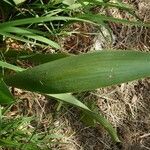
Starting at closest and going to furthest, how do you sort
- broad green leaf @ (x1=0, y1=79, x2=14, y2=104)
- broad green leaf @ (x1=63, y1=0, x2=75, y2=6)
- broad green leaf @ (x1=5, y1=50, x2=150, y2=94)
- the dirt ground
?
broad green leaf @ (x1=5, y1=50, x2=150, y2=94)
broad green leaf @ (x1=0, y1=79, x2=14, y2=104)
broad green leaf @ (x1=63, y1=0, x2=75, y2=6)
the dirt ground

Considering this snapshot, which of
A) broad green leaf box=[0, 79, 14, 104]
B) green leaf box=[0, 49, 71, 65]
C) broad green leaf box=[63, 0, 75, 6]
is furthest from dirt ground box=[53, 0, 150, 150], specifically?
broad green leaf box=[0, 79, 14, 104]

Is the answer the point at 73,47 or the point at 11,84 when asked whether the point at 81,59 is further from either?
the point at 73,47

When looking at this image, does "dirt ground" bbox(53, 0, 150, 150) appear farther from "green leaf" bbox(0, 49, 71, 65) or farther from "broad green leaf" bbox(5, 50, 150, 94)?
"broad green leaf" bbox(5, 50, 150, 94)

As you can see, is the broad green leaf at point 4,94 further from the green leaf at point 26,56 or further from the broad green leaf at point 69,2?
the broad green leaf at point 69,2

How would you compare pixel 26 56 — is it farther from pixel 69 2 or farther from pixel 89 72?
pixel 89 72

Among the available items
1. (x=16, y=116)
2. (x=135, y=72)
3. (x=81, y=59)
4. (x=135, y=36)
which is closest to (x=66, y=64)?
(x=81, y=59)

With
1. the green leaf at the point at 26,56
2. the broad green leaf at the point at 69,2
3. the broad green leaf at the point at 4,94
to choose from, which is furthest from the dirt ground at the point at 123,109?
the broad green leaf at the point at 4,94

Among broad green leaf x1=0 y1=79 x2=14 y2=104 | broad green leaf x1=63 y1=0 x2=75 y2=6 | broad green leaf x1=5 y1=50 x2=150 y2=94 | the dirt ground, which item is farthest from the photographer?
the dirt ground

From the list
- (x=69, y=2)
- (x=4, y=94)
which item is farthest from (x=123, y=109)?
(x=4, y=94)
